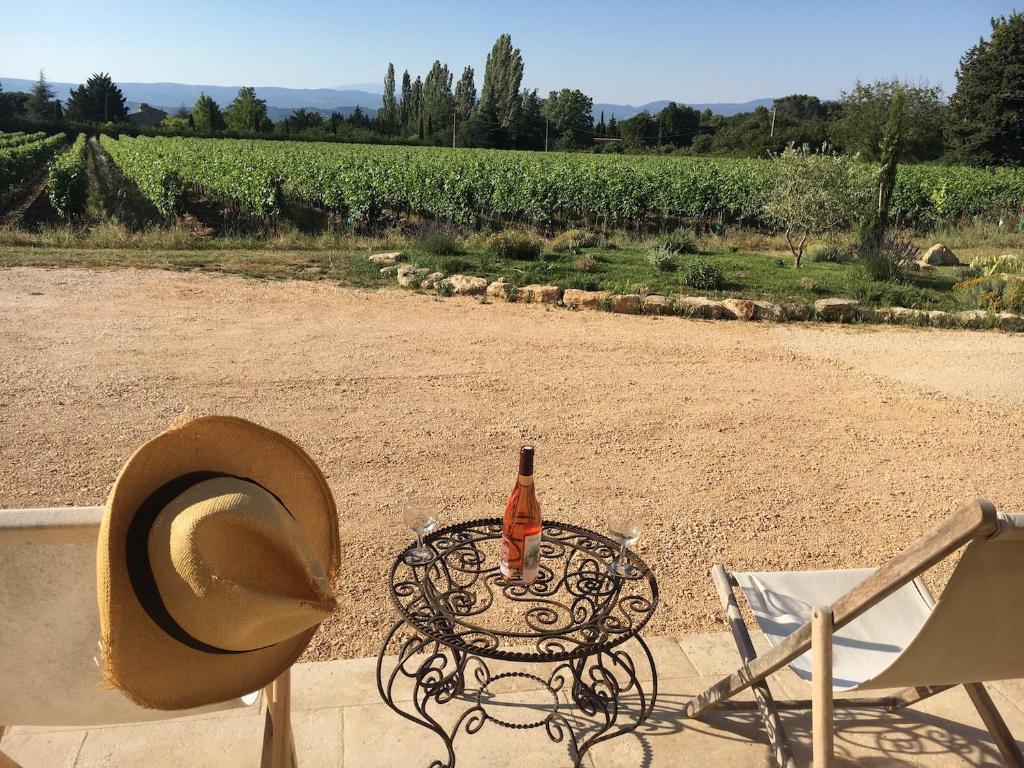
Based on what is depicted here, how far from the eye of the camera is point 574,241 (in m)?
13.3

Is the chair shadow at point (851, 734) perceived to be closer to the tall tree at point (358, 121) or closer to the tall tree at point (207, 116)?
the tall tree at point (207, 116)

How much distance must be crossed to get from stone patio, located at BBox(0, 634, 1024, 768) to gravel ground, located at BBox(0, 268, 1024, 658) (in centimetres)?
58

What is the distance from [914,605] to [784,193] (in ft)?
34.9

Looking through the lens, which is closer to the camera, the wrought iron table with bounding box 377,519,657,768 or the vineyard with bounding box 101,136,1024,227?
the wrought iron table with bounding box 377,519,657,768

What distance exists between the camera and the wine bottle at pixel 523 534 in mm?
2127

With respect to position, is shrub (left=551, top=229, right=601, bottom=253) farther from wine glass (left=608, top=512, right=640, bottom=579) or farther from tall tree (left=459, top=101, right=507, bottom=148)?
tall tree (left=459, top=101, right=507, bottom=148)

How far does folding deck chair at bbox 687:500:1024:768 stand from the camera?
4.76ft

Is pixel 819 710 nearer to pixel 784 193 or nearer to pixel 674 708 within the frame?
pixel 674 708

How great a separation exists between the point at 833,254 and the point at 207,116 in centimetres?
6170

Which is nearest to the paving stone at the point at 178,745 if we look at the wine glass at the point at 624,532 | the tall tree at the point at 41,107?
the wine glass at the point at 624,532

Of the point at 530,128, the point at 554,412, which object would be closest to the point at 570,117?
the point at 530,128

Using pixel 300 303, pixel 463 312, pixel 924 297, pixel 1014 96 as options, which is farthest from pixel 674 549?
pixel 1014 96

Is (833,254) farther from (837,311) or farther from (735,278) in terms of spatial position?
(837,311)

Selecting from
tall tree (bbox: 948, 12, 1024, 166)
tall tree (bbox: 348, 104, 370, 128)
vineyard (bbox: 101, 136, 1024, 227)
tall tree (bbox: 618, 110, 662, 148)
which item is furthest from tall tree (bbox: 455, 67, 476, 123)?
vineyard (bbox: 101, 136, 1024, 227)
